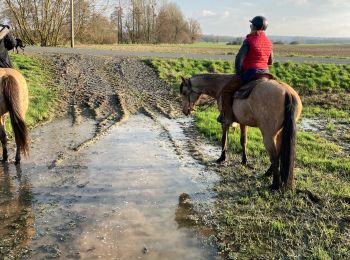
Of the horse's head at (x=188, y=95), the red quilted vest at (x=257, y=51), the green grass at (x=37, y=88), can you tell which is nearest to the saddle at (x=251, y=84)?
the red quilted vest at (x=257, y=51)

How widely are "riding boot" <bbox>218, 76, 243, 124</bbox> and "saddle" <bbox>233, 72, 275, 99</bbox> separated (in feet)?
0.67

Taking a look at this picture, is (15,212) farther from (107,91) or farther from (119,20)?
(119,20)

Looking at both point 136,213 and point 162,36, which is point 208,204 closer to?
point 136,213

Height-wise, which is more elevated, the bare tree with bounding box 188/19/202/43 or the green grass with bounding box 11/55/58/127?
the bare tree with bounding box 188/19/202/43

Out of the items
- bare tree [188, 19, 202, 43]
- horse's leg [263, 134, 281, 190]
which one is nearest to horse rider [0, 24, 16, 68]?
horse's leg [263, 134, 281, 190]

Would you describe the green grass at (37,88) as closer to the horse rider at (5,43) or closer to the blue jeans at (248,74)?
the horse rider at (5,43)

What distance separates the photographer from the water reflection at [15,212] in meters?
4.54

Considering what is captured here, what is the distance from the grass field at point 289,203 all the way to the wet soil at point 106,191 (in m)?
0.38

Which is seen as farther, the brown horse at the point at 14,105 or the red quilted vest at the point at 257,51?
the brown horse at the point at 14,105

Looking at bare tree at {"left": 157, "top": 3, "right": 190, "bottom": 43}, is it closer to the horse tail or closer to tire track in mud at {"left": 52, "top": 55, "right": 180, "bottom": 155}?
tire track in mud at {"left": 52, "top": 55, "right": 180, "bottom": 155}

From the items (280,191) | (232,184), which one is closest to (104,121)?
(232,184)

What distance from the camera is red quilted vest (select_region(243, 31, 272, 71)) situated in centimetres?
687

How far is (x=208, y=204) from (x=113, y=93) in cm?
1047

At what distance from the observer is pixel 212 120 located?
39.5ft
